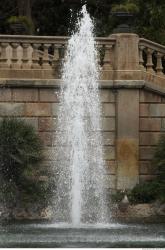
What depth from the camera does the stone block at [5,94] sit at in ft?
65.7

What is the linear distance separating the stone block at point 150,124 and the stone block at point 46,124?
1829mm

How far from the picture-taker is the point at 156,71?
20688 mm

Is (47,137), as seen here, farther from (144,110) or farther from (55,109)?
(144,110)

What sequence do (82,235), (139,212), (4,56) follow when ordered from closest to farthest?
1. (82,235)
2. (139,212)
3. (4,56)

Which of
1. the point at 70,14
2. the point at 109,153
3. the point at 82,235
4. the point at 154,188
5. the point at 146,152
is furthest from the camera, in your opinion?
the point at 70,14

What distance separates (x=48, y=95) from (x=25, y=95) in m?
0.47

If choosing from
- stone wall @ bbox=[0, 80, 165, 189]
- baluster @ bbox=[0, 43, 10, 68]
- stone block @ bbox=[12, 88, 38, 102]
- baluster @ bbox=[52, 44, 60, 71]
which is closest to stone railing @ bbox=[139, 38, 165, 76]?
stone wall @ bbox=[0, 80, 165, 189]

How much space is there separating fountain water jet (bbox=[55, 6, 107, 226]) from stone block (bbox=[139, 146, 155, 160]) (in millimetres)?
886

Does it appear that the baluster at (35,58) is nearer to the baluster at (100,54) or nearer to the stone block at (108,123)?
the baluster at (100,54)

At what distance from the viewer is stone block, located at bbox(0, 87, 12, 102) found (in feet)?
65.7

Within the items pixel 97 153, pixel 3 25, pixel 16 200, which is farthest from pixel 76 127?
pixel 3 25

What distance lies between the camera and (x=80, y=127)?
19484mm

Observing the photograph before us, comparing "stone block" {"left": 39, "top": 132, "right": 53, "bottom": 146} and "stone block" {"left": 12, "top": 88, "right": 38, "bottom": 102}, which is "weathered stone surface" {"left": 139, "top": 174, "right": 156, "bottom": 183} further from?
"stone block" {"left": 12, "top": 88, "right": 38, "bottom": 102}

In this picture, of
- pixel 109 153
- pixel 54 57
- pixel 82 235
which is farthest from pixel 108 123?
pixel 82 235
